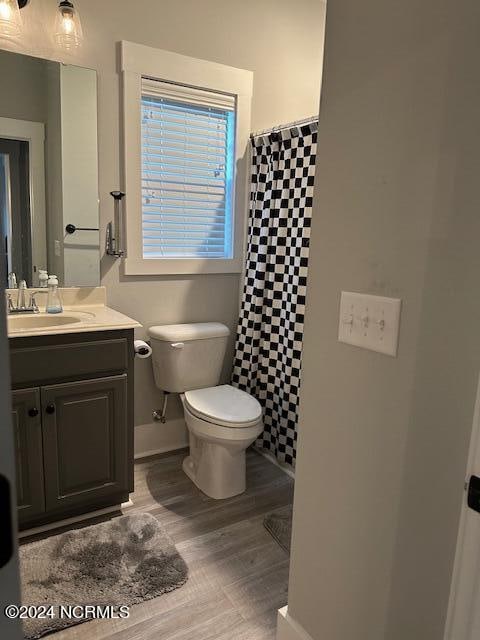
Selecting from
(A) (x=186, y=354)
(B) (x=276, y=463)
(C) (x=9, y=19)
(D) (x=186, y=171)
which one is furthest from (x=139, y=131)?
(B) (x=276, y=463)

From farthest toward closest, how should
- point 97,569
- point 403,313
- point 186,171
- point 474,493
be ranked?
point 186,171, point 97,569, point 403,313, point 474,493

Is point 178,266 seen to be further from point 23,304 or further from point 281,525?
point 281,525

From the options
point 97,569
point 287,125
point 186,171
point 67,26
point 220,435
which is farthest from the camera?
point 186,171

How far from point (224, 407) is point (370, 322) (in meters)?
1.29

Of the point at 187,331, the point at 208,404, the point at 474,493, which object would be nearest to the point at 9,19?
the point at 187,331

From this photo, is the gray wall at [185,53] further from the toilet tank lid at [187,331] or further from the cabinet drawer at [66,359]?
the cabinet drawer at [66,359]

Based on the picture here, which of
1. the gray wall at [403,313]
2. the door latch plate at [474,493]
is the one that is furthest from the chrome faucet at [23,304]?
the door latch plate at [474,493]

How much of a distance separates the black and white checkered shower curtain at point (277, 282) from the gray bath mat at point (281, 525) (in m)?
0.39

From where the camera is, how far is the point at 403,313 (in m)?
0.98

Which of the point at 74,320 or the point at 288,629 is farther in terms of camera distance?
the point at 74,320

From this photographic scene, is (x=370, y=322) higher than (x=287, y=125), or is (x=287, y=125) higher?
(x=287, y=125)

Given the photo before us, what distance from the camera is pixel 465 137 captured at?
2.72 ft

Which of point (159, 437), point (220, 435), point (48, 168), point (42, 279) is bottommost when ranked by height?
point (159, 437)

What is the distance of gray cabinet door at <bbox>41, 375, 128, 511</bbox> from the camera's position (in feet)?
6.04
